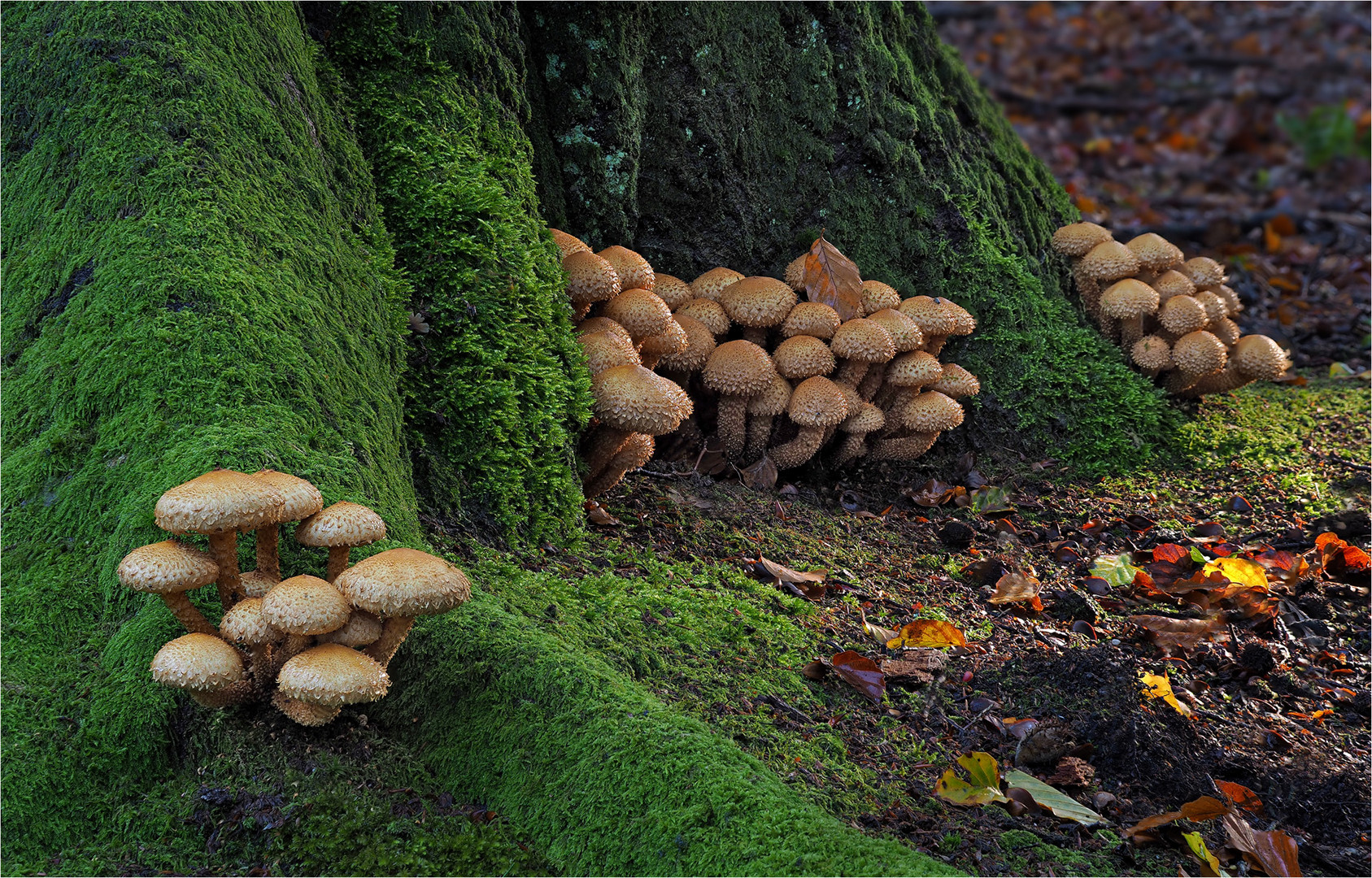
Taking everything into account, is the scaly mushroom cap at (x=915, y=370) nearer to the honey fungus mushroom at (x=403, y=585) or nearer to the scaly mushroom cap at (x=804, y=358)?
the scaly mushroom cap at (x=804, y=358)

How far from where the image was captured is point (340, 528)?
7.97ft

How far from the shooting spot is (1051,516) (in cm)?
514

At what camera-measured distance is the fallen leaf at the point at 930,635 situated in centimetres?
367

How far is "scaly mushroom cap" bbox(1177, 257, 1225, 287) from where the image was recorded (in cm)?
611

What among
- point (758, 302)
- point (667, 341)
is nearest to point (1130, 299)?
point (758, 302)

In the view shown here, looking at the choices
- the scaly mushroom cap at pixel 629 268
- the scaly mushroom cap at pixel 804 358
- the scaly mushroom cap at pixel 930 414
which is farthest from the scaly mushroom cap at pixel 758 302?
the scaly mushroom cap at pixel 930 414

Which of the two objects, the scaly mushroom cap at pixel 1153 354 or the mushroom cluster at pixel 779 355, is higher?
the scaly mushroom cap at pixel 1153 354

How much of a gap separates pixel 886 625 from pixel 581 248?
2060mm

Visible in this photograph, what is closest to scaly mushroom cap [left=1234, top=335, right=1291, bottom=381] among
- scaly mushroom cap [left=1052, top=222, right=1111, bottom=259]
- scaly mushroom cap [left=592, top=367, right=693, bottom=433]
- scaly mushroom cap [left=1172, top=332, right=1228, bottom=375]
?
scaly mushroom cap [left=1172, top=332, right=1228, bottom=375]

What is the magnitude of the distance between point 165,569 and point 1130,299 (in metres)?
5.41

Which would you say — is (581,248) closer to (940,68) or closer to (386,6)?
(386,6)

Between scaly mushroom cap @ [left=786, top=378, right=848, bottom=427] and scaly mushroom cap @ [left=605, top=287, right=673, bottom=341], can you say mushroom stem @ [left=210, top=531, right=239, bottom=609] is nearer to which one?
scaly mushroom cap @ [left=605, top=287, right=673, bottom=341]

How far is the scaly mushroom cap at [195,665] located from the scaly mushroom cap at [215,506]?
27 centimetres

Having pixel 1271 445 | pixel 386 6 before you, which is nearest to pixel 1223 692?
pixel 1271 445
